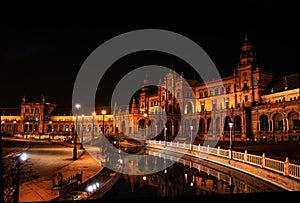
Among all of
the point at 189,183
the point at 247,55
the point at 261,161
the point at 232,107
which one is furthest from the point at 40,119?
the point at 261,161

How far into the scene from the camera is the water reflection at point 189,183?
1596 cm

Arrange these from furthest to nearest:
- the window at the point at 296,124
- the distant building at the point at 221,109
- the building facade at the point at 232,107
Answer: the distant building at the point at 221,109
the building facade at the point at 232,107
the window at the point at 296,124

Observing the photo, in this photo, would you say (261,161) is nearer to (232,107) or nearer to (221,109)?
(232,107)

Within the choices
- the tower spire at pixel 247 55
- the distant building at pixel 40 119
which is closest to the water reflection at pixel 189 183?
the tower spire at pixel 247 55

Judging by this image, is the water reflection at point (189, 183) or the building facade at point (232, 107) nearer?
the water reflection at point (189, 183)

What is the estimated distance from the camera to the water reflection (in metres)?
16.0

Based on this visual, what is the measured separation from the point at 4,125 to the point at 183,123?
267ft

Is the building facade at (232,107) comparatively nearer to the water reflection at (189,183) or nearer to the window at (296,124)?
the window at (296,124)

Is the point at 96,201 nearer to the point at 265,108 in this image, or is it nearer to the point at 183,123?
the point at 265,108

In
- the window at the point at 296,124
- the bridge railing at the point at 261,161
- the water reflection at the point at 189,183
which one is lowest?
the water reflection at the point at 189,183

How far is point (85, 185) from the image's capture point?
44.7 feet

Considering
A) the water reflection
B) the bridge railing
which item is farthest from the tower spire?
the water reflection

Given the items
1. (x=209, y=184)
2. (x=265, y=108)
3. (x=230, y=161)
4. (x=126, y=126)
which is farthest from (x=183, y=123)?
(x=209, y=184)

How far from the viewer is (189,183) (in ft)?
61.8
